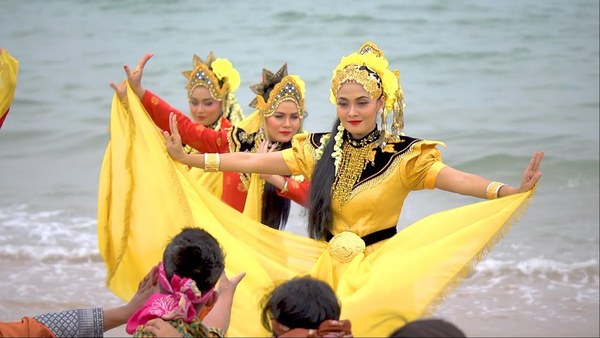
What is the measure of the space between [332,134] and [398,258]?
0.72 meters

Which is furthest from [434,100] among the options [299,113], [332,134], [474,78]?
[332,134]

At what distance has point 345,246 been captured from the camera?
204 inches

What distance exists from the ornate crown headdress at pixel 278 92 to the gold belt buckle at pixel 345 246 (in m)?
1.49

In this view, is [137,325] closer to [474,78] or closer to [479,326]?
[479,326]

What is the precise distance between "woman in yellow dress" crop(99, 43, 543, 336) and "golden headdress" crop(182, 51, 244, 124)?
1.67 meters

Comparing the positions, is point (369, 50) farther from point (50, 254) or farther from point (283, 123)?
point (50, 254)

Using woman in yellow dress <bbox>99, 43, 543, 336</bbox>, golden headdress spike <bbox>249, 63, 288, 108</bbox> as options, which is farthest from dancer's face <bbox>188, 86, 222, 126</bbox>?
woman in yellow dress <bbox>99, 43, 543, 336</bbox>

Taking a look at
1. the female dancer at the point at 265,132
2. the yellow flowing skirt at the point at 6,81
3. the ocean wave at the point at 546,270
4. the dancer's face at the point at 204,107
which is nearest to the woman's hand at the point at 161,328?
the yellow flowing skirt at the point at 6,81

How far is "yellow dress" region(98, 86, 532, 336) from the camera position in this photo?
4875mm

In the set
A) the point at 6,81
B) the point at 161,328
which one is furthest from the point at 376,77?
the point at 161,328

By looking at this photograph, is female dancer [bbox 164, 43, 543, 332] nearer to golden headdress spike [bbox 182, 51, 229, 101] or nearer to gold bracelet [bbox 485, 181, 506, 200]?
gold bracelet [bbox 485, 181, 506, 200]

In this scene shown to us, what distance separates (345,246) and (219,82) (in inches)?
100

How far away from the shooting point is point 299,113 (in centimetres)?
659

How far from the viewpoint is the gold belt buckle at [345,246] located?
517cm
